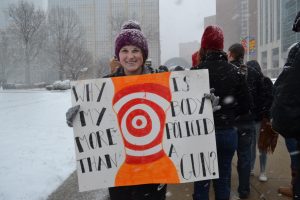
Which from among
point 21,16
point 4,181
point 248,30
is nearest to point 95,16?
point 248,30

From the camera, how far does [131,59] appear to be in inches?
108

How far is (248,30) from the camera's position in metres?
117

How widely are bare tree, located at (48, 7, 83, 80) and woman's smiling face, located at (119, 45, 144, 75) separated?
52.7 m

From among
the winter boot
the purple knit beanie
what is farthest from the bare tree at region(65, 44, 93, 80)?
the purple knit beanie

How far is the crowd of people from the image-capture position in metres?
2.19

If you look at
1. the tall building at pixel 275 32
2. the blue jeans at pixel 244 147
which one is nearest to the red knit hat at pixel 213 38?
the blue jeans at pixel 244 147

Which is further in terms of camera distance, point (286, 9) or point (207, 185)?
point (286, 9)

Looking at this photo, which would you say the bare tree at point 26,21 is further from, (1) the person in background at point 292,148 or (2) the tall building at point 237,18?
(2) the tall building at point 237,18

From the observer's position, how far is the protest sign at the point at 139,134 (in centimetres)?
256

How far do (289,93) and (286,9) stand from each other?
76.7m

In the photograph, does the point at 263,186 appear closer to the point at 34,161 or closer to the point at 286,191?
the point at 286,191

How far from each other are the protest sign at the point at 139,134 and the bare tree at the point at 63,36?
52834mm

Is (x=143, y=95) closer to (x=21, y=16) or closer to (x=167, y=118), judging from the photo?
(x=167, y=118)

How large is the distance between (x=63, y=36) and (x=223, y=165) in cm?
5607
